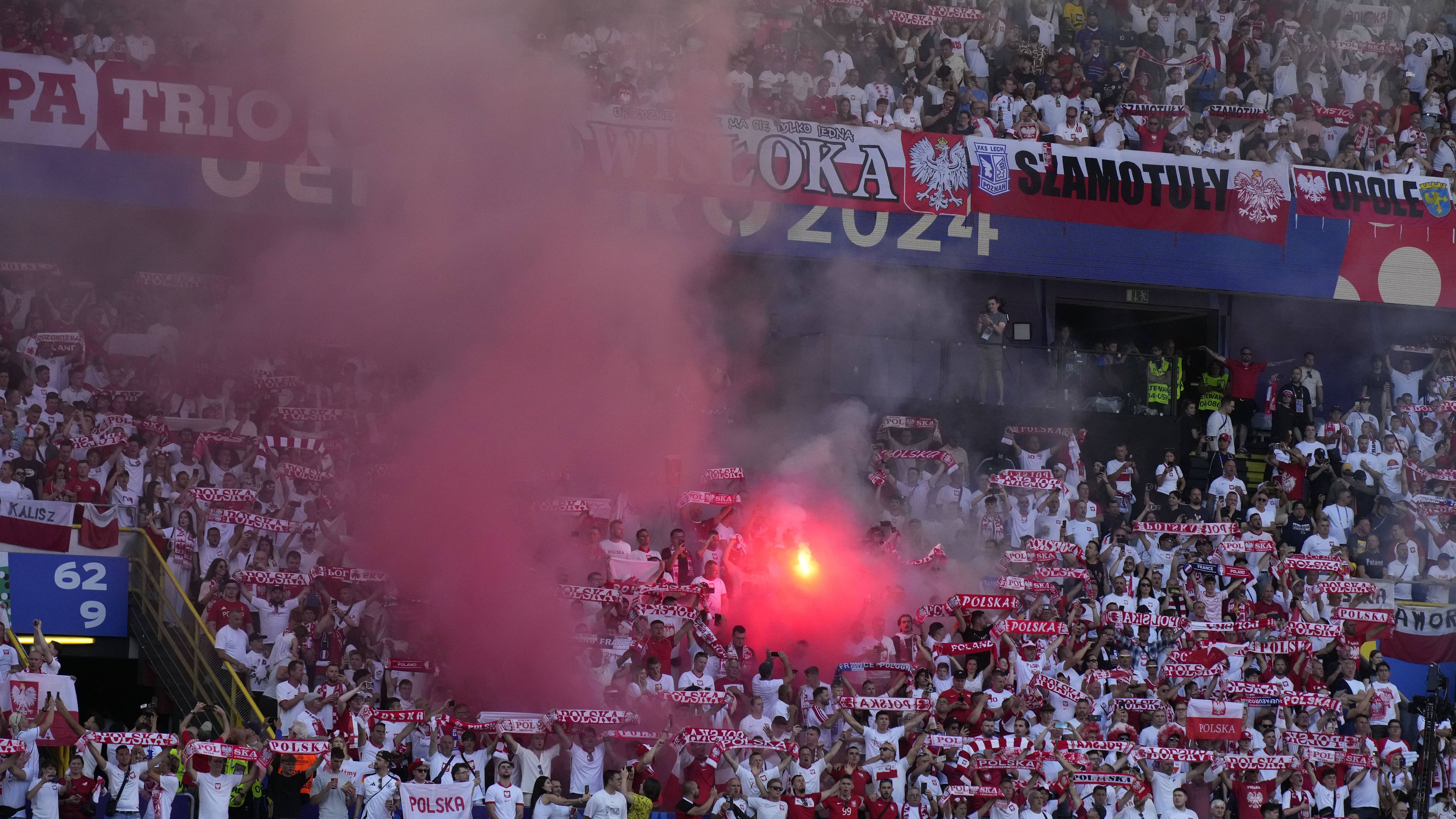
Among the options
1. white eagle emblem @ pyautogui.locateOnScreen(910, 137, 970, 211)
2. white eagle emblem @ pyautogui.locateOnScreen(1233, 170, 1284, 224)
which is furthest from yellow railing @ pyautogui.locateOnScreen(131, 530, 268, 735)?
white eagle emblem @ pyautogui.locateOnScreen(1233, 170, 1284, 224)

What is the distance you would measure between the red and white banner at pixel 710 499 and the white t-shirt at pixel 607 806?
3.29 m

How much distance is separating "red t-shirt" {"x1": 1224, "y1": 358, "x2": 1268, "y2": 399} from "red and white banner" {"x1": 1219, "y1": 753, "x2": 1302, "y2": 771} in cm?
572

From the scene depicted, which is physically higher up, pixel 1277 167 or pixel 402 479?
pixel 1277 167

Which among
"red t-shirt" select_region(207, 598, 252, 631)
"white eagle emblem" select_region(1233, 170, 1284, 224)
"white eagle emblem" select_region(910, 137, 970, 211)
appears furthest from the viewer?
"white eagle emblem" select_region(1233, 170, 1284, 224)

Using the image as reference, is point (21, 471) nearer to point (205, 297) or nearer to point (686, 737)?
point (205, 297)

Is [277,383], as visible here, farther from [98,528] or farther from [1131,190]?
[1131,190]

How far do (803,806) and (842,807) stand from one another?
0.24 meters

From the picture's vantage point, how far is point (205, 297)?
1412cm

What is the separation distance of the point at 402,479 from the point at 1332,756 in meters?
6.38

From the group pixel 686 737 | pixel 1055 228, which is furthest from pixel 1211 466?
pixel 686 737

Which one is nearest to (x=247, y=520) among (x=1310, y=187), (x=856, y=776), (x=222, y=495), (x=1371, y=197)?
(x=222, y=495)

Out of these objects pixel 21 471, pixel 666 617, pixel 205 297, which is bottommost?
pixel 666 617

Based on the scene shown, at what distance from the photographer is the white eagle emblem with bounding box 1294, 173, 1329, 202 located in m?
16.6

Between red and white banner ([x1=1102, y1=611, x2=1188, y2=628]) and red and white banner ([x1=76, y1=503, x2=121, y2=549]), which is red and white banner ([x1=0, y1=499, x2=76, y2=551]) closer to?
red and white banner ([x1=76, y1=503, x2=121, y2=549])
